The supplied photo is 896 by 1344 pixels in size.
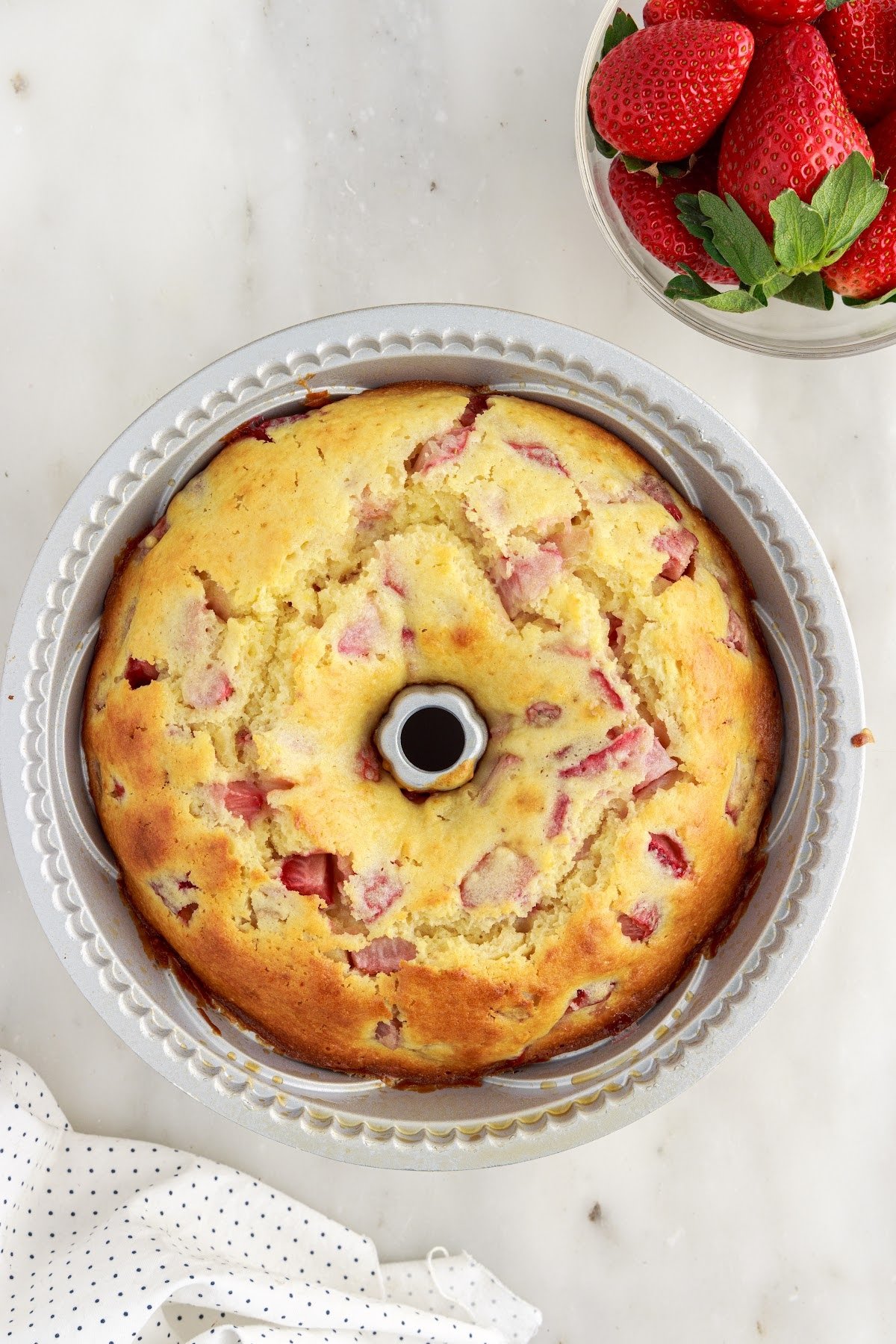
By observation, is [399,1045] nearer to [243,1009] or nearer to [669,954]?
[243,1009]

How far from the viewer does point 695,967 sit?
56.7 inches

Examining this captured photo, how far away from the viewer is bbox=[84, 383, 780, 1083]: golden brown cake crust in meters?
1.28

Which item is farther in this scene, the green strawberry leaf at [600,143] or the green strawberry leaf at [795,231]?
the green strawberry leaf at [600,143]

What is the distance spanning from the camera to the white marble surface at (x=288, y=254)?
1718 mm

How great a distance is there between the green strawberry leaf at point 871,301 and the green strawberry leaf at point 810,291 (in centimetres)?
5

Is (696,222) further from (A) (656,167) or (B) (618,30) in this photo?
(B) (618,30)

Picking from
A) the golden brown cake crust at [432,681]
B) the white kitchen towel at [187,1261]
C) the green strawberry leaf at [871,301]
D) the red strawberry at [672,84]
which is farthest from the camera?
the white kitchen towel at [187,1261]


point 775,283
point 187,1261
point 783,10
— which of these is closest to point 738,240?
point 775,283

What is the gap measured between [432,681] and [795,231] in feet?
2.20

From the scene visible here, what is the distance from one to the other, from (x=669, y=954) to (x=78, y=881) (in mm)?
705

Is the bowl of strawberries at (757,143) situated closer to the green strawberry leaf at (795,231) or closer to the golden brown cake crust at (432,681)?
the green strawberry leaf at (795,231)

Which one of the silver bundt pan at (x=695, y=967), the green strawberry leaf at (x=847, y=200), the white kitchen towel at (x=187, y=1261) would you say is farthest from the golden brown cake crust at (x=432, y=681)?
the white kitchen towel at (x=187, y=1261)

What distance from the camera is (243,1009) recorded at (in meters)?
1.43

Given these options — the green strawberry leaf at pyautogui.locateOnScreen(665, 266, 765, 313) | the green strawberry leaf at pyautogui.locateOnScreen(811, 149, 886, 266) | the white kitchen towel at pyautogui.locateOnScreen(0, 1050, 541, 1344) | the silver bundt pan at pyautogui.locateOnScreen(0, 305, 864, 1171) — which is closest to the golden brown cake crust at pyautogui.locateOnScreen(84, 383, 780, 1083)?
the silver bundt pan at pyautogui.locateOnScreen(0, 305, 864, 1171)
